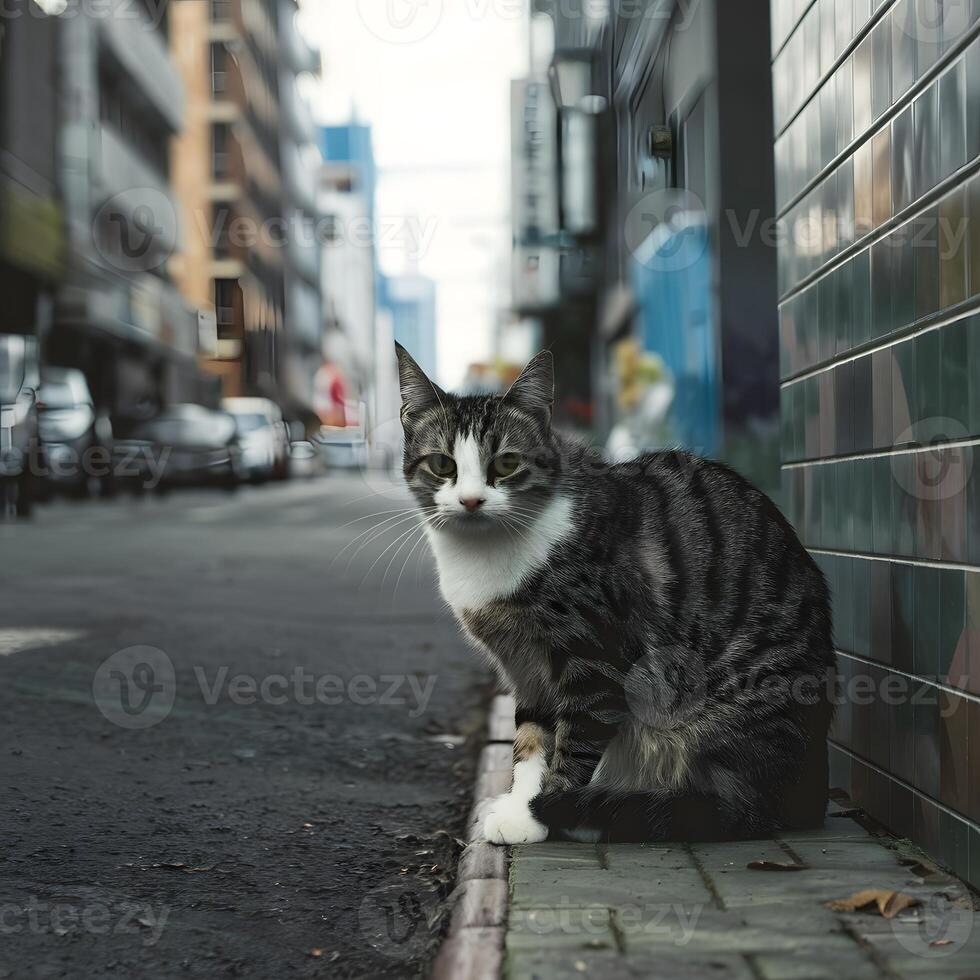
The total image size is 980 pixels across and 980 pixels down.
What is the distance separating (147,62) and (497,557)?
37313mm

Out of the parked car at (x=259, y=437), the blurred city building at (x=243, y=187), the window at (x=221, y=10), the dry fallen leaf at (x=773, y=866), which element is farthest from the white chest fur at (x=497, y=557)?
the window at (x=221, y=10)

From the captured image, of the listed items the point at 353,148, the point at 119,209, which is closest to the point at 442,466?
the point at 119,209

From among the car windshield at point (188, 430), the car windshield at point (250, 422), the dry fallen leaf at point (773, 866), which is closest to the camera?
the dry fallen leaf at point (773, 866)

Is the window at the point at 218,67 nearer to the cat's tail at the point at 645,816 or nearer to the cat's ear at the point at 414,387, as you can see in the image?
the cat's ear at the point at 414,387

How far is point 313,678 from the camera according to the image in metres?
5.68

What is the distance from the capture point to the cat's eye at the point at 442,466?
3.55 m

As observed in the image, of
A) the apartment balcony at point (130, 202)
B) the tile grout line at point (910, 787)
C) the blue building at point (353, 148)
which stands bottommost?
the tile grout line at point (910, 787)

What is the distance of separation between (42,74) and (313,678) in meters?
27.1

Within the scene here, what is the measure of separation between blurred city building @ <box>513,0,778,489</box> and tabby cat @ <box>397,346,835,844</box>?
3860mm

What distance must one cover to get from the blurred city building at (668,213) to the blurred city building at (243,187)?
16075 mm

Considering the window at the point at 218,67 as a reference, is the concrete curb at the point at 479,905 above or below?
below

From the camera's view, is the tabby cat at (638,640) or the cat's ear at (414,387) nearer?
the tabby cat at (638,640)

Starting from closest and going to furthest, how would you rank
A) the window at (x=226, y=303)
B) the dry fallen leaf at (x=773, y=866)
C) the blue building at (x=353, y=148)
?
the dry fallen leaf at (x=773, y=866)
the window at (x=226, y=303)
the blue building at (x=353, y=148)

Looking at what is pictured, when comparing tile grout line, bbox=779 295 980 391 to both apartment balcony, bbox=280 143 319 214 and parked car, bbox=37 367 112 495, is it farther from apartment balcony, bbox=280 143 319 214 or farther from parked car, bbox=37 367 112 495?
apartment balcony, bbox=280 143 319 214
